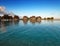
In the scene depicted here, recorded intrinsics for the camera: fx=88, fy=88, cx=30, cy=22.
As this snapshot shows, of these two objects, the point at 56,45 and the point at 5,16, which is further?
the point at 5,16

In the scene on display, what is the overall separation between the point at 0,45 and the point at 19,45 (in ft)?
8.09

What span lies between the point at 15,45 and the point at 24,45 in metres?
1.15

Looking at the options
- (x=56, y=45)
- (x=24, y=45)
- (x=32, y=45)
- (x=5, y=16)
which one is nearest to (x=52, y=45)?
(x=56, y=45)

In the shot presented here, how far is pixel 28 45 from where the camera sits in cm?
1131

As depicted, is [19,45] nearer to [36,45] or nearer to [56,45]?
[36,45]

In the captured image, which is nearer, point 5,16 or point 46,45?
point 46,45

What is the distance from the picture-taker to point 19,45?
11250 millimetres

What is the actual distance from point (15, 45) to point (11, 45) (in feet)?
1.67

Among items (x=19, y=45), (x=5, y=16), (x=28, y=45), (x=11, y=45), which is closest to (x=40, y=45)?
(x=28, y=45)

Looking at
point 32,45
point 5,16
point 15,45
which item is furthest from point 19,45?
point 5,16

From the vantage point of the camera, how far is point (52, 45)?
1146 cm

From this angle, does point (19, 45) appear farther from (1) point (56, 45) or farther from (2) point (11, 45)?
(1) point (56, 45)

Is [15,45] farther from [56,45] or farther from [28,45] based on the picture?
[56,45]

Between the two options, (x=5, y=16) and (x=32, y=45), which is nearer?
(x=32, y=45)
